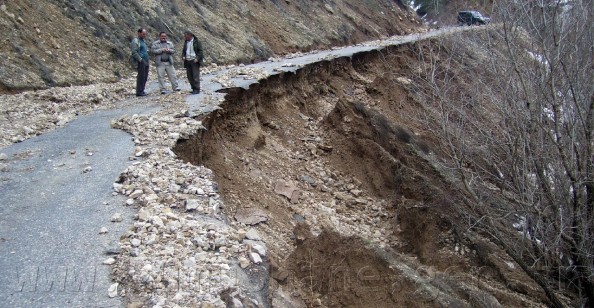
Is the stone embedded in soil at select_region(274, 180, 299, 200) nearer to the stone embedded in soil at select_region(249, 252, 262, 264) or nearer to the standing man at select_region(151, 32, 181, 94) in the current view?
the standing man at select_region(151, 32, 181, 94)

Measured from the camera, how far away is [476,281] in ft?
20.0

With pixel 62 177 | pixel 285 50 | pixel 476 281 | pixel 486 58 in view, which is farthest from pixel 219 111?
pixel 285 50

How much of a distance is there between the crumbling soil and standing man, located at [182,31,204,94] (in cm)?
76

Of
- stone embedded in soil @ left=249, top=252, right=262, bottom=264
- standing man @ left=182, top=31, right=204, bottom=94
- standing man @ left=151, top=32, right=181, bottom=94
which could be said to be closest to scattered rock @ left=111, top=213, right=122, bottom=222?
stone embedded in soil @ left=249, top=252, right=262, bottom=264

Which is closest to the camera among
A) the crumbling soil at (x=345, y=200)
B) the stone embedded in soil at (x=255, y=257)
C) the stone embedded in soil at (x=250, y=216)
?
the stone embedded in soil at (x=255, y=257)

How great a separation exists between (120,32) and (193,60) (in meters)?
4.68

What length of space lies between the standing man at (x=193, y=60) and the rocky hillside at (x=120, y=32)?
269 centimetres

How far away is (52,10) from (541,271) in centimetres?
1233

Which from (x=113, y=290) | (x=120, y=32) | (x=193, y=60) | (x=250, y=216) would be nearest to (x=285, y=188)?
(x=250, y=216)

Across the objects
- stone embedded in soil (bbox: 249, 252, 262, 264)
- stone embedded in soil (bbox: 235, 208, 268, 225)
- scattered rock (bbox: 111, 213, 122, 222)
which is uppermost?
scattered rock (bbox: 111, 213, 122, 222)

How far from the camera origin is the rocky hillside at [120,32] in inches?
418

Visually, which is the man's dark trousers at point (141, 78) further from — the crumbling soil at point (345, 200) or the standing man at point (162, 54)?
the crumbling soil at point (345, 200)

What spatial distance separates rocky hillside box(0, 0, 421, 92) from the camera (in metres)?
10.6

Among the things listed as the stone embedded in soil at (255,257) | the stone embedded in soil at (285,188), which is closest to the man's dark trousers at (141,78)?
the stone embedded in soil at (285,188)
